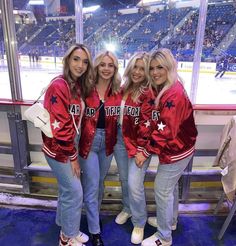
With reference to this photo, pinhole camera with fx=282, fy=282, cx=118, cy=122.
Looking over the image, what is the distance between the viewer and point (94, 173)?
5.39 feet

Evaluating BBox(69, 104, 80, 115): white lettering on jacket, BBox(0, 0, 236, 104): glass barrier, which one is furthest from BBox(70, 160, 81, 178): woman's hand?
BBox(0, 0, 236, 104): glass barrier

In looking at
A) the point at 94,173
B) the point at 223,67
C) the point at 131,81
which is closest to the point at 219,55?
the point at 223,67

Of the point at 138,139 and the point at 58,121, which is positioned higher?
the point at 58,121

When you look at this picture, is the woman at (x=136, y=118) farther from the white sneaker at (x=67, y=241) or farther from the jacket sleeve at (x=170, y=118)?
the white sneaker at (x=67, y=241)

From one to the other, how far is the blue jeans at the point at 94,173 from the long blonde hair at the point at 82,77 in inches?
9.5

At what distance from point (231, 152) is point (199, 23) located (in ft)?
3.16

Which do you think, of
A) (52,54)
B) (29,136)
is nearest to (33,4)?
(52,54)

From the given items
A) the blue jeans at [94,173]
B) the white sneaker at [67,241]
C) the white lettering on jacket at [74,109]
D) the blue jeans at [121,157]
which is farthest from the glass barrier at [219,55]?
the white sneaker at [67,241]

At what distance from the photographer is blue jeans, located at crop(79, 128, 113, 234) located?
163 cm

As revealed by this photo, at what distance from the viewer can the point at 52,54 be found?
321cm

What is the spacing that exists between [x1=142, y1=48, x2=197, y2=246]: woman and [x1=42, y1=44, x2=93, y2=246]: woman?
0.39 m

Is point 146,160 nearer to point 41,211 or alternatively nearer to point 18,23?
point 41,211

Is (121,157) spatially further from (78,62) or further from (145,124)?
(78,62)

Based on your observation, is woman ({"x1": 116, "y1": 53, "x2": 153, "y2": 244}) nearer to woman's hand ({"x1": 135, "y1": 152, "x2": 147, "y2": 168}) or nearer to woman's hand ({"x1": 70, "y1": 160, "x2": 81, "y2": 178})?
woman's hand ({"x1": 135, "y1": 152, "x2": 147, "y2": 168})
